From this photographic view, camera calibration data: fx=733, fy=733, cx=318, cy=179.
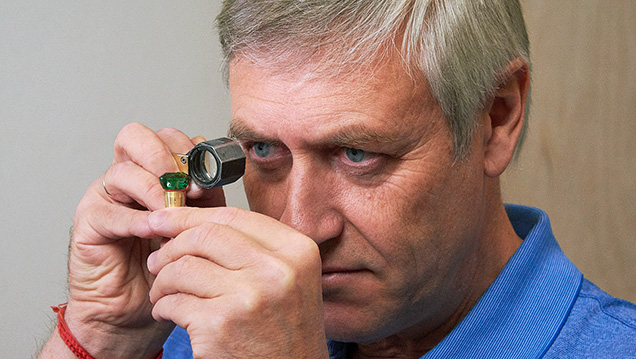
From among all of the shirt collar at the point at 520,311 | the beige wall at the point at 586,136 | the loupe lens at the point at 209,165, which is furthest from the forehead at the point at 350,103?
the beige wall at the point at 586,136

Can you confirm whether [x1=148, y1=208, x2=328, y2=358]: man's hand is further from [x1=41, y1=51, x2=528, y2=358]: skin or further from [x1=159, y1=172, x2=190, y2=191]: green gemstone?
[x1=159, y1=172, x2=190, y2=191]: green gemstone

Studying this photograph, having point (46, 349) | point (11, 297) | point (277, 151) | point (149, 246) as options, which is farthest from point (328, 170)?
point (11, 297)

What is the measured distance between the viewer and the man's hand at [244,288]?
1014mm

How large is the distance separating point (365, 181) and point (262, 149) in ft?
0.66

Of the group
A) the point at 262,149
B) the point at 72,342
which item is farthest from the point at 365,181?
the point at 72,342

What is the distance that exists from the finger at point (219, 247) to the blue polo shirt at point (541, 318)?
490mm

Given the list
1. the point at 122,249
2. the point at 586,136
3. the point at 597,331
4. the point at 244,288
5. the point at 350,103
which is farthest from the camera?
the point at 586,136

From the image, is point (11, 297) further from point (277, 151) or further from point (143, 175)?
point (277, 151)

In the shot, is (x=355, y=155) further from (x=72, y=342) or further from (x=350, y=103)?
(x=72, y=342)

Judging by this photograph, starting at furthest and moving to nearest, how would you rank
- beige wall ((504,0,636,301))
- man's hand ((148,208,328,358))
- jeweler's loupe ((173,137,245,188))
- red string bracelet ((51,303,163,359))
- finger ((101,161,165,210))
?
beige wall ((504,0,636,301)) → red string bracelet ((51,303,163,359)) → finger ((101,161,165,210)) → jeweler's loupe ((173,137,245,188)) → man's hand ((148,208,328,358))

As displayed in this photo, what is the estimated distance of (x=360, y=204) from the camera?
121cm

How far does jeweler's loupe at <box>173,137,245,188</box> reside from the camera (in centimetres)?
116

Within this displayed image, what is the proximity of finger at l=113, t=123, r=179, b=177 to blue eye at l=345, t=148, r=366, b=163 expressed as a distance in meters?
0.32

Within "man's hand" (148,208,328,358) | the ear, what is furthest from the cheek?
the ear
